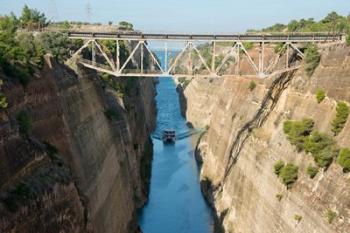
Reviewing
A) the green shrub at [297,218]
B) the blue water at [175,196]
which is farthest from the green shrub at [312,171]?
the blue water at [175,196]

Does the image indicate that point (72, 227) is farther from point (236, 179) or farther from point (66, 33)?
point (236, 179)

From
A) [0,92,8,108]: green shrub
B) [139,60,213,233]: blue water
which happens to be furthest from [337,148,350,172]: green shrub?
[139,60,213,233]: blue water

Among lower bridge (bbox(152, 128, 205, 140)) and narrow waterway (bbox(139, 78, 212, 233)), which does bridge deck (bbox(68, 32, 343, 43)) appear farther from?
lower bridge (bbox(152, 128, 205, 140))

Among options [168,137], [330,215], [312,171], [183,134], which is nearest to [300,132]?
[312,171]

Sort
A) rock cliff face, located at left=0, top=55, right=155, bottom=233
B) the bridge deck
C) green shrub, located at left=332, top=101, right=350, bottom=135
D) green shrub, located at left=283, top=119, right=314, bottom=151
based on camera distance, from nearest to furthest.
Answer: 1. rock cliff face, located at left=0, top=55, right=155, bottom=233
2. green shrub, located at left=332, top=101, right=350, bottom=135
3. green shrub, located at left=283, top=119, right=314, bottom=151
4. the bridge deck

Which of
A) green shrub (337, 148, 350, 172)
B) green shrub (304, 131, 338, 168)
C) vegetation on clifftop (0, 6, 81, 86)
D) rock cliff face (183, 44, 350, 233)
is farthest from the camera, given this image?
green shrub (304, 131, 338, 168)

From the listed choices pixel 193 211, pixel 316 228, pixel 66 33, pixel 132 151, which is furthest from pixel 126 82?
pixel 316 228
